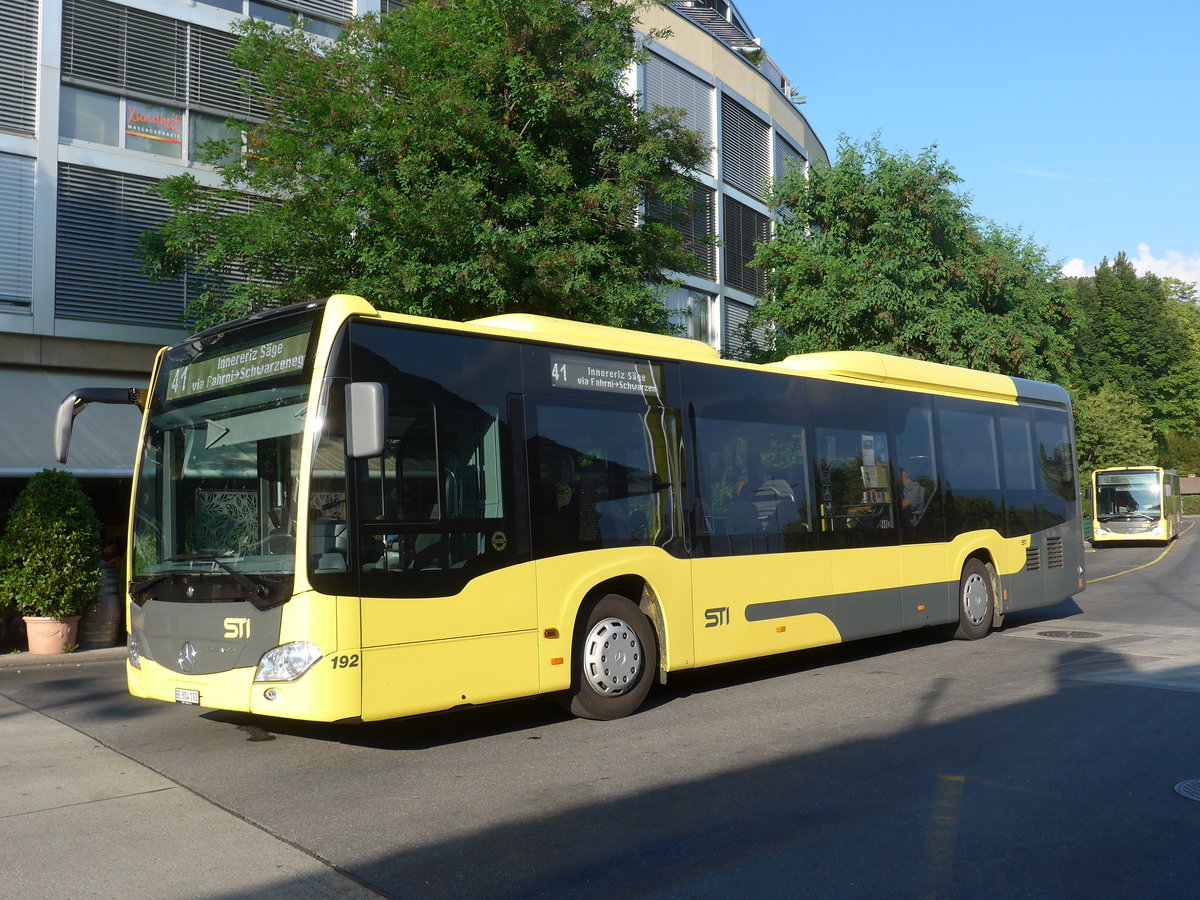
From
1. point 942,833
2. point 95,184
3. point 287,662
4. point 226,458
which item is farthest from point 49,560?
point 942,833

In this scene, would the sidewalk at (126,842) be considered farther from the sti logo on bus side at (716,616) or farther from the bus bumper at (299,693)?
the sti logo on bus side at (716,616)

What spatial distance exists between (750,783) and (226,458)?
160 inches

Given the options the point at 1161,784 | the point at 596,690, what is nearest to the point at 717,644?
the point at 596,690

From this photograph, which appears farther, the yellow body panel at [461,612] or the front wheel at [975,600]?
the front wheel at [975,600]

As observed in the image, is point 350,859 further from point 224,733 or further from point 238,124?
point 238,124

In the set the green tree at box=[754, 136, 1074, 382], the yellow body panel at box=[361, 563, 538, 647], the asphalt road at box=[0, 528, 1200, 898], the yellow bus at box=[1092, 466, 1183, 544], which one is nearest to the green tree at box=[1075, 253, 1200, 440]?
the yellow bus at box=[1092, 466, 1183, 544]

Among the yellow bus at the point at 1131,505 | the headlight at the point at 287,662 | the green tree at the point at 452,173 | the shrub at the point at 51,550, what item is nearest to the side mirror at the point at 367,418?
the headlight at the point at 287,662

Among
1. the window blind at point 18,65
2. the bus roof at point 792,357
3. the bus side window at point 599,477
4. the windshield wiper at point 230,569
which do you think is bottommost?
the windshield wiper at point 230,569

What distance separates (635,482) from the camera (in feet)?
29.0

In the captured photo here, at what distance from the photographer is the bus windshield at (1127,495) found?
4044cm

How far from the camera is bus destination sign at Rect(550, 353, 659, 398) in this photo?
8500 millimetres

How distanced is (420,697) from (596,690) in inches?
67.8

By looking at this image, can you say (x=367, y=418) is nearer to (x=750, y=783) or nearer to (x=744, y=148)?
(x=750, y=783)

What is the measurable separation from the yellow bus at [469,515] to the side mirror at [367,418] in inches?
0.5
